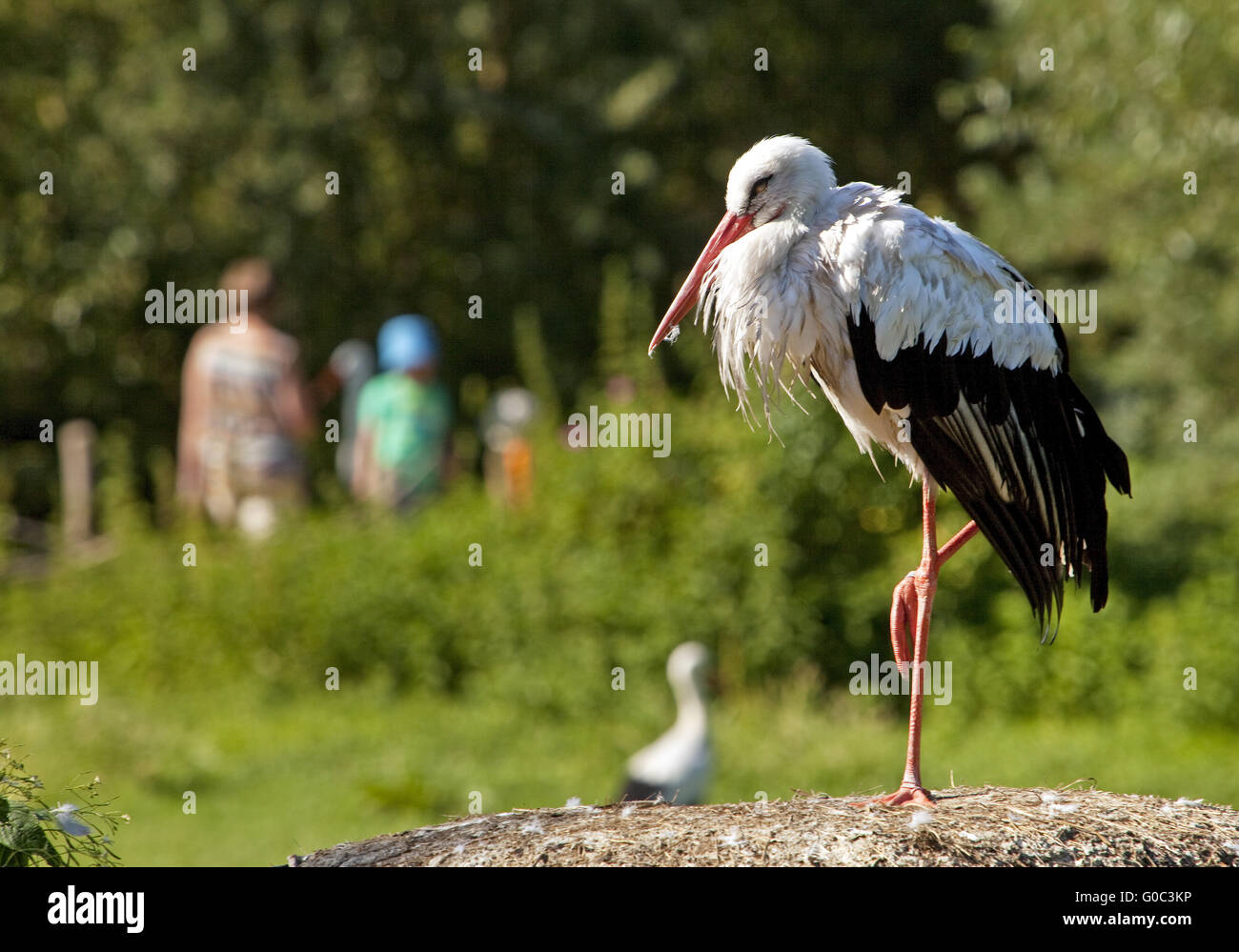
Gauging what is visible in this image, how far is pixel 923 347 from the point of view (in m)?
5.57

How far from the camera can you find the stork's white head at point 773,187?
5660 millimetres

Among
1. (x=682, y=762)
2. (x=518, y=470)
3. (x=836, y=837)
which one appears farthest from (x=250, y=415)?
(x=836, y=837)

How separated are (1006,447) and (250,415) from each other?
905 cm

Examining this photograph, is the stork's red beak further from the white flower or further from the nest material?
the white flower

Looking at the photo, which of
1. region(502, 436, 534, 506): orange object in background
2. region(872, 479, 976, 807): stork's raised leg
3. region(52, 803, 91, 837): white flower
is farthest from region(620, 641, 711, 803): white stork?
region(52, 803, 91, 837): white flower

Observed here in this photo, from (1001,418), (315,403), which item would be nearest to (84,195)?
(315,403)

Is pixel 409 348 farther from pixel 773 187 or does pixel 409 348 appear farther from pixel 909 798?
pixel 909 798

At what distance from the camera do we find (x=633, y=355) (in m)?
11.7

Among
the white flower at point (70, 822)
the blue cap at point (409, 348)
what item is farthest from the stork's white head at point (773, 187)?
the blue cap at point (409, 348)

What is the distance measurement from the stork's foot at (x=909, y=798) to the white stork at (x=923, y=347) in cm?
16

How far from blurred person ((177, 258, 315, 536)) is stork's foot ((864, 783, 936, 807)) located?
8.86 m

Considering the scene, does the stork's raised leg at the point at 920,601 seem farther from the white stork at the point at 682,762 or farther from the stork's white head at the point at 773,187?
the white stork at the point at 682,762

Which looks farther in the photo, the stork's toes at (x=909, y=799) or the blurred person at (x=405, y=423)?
the blurred person at (x=405, y=423)
